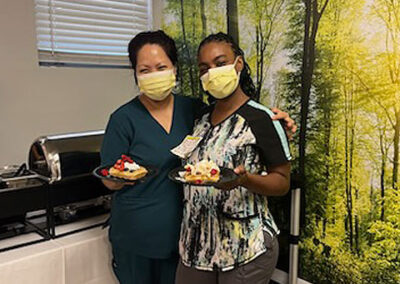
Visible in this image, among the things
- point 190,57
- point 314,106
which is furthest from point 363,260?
point 190,57

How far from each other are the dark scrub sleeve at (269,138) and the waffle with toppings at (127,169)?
0.39m

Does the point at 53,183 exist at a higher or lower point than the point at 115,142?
lower

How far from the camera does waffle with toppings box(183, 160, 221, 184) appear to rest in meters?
1.04

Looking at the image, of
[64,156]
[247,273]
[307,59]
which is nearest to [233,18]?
[307,59]

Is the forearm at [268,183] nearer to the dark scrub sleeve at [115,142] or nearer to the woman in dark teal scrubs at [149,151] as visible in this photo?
the woman in dark teal scrubs at [149,151]

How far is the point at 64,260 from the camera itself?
1.52 metres

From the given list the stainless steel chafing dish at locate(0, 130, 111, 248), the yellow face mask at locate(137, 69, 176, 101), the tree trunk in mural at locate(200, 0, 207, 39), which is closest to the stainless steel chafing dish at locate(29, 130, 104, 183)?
the stainless steel chafing dish at locate(0, 130, 111, 248)

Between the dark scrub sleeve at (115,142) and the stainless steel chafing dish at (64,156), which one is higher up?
the dark scrub sleeve at (115,142)

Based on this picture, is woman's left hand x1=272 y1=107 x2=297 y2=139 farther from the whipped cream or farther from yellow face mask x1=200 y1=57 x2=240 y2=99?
the whipped cream

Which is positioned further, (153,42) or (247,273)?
(153,42)

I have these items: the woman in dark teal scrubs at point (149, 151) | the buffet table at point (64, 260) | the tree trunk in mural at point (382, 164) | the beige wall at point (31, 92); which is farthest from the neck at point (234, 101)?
the beige wall at point (31, 92)

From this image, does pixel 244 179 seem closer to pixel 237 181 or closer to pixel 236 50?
pixel 237 181

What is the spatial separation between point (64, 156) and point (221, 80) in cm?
81

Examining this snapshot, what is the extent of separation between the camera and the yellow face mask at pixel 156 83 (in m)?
1.29
